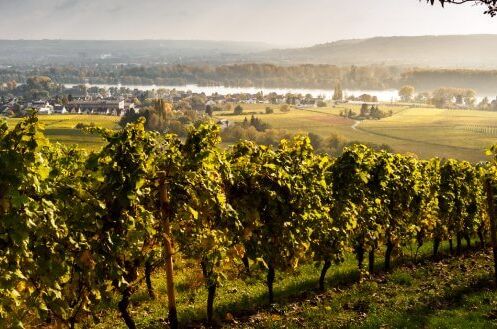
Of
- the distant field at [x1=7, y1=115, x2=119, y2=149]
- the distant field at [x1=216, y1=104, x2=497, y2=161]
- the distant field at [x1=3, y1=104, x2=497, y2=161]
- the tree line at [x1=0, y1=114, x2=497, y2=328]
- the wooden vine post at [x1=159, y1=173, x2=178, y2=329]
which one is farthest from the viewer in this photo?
the distant field at [x1=216, y1=104, x2=497, y2=161]

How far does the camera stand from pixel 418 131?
162875 mm

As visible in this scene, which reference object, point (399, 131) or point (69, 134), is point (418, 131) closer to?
point (399, 131)

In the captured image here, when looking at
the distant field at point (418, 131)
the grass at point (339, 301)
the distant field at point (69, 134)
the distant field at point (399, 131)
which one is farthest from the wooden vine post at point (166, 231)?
the distant field at point (418, 131)

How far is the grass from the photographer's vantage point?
16344 millimetres

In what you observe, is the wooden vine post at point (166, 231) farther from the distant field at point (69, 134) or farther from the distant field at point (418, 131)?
the distant field at point (418, 131)

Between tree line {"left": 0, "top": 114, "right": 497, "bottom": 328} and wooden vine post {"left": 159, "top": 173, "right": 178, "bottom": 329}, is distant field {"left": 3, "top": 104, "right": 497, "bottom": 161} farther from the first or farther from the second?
wooden vine post {"left": 159, "top": 173, "right": 178, "bottom": 329}

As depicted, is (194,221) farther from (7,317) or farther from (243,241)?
(7,317)

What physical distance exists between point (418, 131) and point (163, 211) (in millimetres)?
161059

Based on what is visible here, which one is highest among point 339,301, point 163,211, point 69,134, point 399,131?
point 163,211

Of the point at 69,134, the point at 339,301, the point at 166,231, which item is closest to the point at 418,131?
the point at 69,134

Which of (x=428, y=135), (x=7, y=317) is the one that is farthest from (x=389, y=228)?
(x=428, y=135)

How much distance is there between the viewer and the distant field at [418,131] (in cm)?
13344

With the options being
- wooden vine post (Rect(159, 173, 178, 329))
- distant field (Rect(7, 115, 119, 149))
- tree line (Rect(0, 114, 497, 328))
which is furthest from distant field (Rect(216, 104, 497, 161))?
wooden vine post (Rect(159, 173, 178, 329))

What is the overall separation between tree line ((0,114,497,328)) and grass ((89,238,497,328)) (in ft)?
3.75
